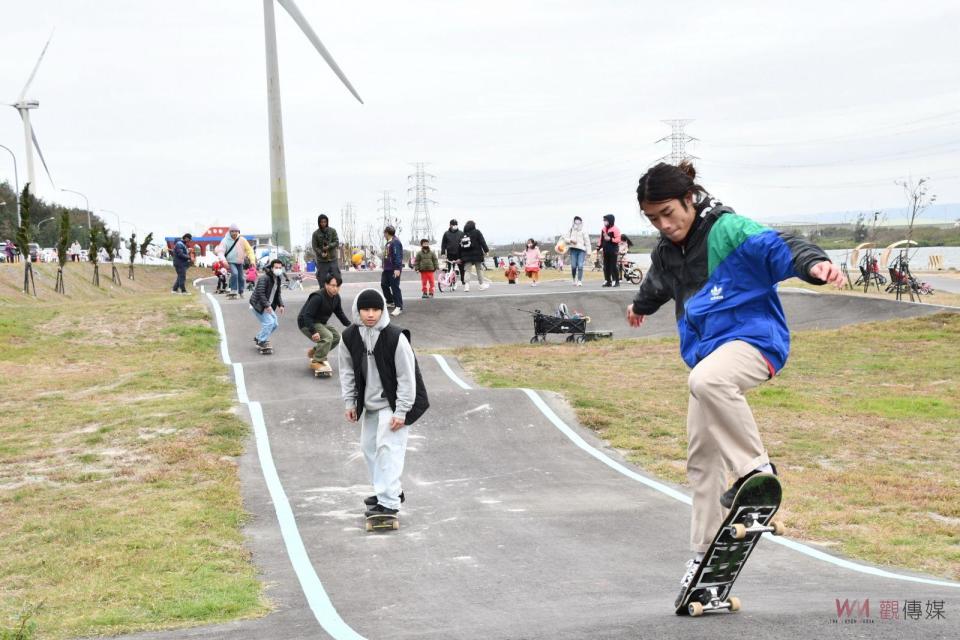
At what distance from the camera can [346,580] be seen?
682 centimetres

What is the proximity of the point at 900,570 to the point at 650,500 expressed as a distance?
279 cm

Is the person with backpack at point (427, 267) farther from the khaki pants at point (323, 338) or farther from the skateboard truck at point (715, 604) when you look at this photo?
the skateboard truck at point (715, 604)

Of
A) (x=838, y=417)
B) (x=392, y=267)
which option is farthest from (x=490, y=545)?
(x=392, y=267)

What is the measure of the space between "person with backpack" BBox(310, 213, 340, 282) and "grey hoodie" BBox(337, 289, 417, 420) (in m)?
11.8

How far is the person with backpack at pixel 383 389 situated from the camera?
830 centimetres

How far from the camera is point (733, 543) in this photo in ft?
16.1

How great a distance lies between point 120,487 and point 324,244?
10.6m

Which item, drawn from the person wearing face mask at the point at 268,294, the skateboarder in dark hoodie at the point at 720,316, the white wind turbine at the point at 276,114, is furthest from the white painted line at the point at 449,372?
the white wind turbine at the point at 276,114

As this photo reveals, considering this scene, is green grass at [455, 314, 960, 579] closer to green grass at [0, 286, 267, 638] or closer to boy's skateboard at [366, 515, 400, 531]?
boy's skateboard at [366, 515, 400, 531]

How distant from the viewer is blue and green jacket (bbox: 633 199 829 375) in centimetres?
470

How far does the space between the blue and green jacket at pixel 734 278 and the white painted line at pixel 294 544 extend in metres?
2.45

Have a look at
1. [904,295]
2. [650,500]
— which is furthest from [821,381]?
[904,295]

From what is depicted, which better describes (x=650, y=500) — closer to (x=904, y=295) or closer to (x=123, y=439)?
(x=123, y=439)

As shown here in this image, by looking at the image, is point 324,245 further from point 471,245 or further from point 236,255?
point 471,245
